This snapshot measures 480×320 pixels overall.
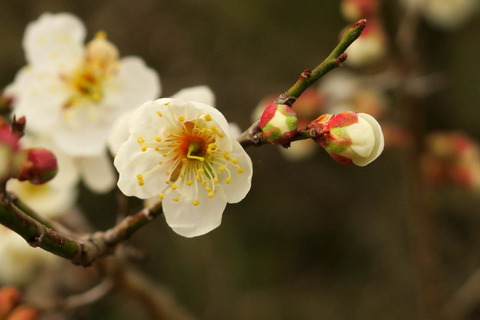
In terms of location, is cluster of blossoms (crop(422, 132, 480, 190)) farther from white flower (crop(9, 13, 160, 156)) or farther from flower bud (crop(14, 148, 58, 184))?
flower bud (crop(14, 148, 58, 184))

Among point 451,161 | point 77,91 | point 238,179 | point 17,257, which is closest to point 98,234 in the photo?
point 238,179

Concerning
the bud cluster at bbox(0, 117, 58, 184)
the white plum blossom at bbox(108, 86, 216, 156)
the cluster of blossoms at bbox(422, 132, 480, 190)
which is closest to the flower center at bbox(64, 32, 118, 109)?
the white plum blossom at bbox(108, 86, 216, 156)

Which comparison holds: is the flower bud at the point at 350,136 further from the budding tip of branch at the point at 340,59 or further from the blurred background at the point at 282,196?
the blurred background at the point at 282,196

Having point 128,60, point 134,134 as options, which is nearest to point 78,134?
point 128,60

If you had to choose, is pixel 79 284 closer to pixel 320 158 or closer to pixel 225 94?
pixel 225 94

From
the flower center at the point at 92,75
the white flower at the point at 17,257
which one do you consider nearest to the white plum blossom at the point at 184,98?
the flower center at the point at 92,75
